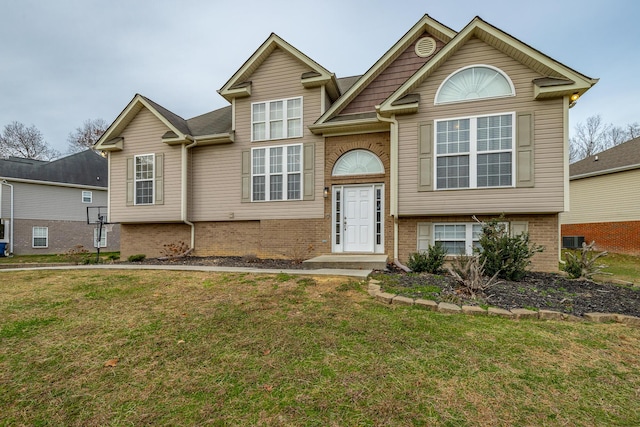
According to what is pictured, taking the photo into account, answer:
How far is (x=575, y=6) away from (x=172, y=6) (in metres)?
17.6

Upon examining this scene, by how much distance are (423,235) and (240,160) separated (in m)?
6.65

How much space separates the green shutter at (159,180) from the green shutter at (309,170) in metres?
5.40

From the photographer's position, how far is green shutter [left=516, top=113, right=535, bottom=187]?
725cm

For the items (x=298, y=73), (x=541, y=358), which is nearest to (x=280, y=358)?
(x=541, y=358)

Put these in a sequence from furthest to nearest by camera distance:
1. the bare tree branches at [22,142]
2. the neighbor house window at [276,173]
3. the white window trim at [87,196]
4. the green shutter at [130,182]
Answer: the bare tree branches at [22,142], the white window trim at [87,196], the green shutter at [130,182], the neighbor house window at [276,173]

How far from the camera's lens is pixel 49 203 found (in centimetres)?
1844

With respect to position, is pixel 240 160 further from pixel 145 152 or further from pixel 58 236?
pixel 58 236

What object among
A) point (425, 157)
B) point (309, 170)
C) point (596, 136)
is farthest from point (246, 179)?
point (596, 136)

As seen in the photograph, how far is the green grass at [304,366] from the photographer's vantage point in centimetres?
194

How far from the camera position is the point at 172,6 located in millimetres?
13617

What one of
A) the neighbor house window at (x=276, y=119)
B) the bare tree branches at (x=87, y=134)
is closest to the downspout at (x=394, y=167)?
the neighbor house window at (x=276, y=119)

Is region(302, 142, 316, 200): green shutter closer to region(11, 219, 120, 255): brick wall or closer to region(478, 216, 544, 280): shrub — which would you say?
region(478, 216, 544, 280): shrub

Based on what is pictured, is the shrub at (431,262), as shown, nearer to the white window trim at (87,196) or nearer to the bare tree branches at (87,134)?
the white window trim at (87,196)

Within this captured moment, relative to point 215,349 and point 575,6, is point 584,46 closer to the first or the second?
point 575,6
